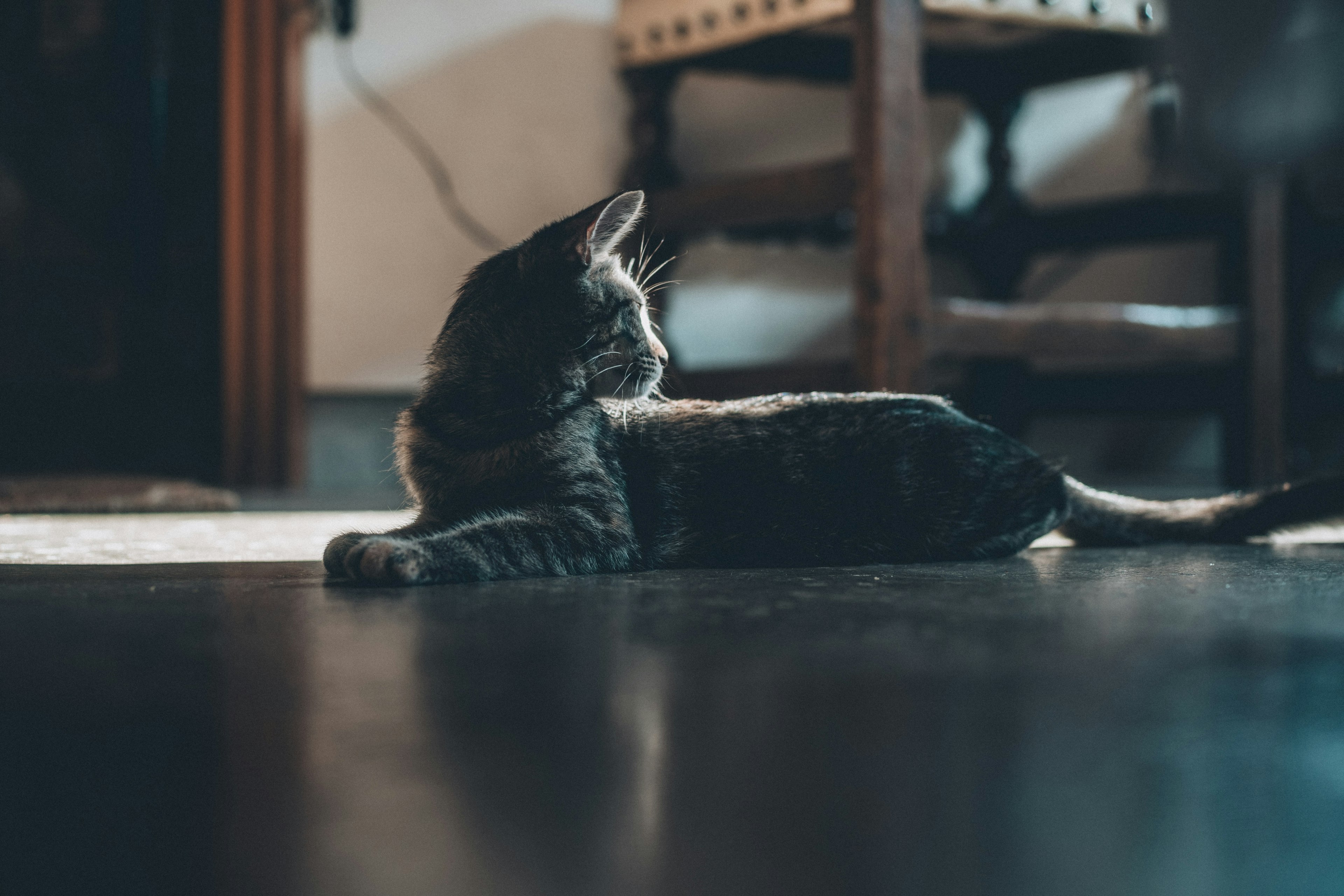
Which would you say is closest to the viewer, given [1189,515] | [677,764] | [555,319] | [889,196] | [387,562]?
[677,764]

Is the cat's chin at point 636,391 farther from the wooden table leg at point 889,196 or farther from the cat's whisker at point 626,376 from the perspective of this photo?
the wooden table leg at point 889,196

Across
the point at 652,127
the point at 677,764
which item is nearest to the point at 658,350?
the point at 677,764

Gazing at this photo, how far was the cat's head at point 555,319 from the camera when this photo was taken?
996mm

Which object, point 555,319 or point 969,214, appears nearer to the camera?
point 555,319

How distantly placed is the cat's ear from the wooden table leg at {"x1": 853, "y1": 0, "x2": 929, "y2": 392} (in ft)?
2.46

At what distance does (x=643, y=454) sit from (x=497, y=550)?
22 centimetres

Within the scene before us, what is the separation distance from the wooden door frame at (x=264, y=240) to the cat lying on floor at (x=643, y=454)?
5.31 feet

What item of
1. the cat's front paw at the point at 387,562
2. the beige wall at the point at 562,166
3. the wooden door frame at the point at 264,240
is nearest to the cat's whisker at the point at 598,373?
the cat's front paw at the point at 387,562

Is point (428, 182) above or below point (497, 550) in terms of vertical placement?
above

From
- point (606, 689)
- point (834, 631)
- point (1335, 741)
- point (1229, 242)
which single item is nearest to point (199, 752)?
point (606, 689)

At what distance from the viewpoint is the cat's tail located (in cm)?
113

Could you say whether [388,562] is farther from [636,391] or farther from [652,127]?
[652,127]

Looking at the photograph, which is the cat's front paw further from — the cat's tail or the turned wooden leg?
the turned wooden leg

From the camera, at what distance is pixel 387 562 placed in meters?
0.80
